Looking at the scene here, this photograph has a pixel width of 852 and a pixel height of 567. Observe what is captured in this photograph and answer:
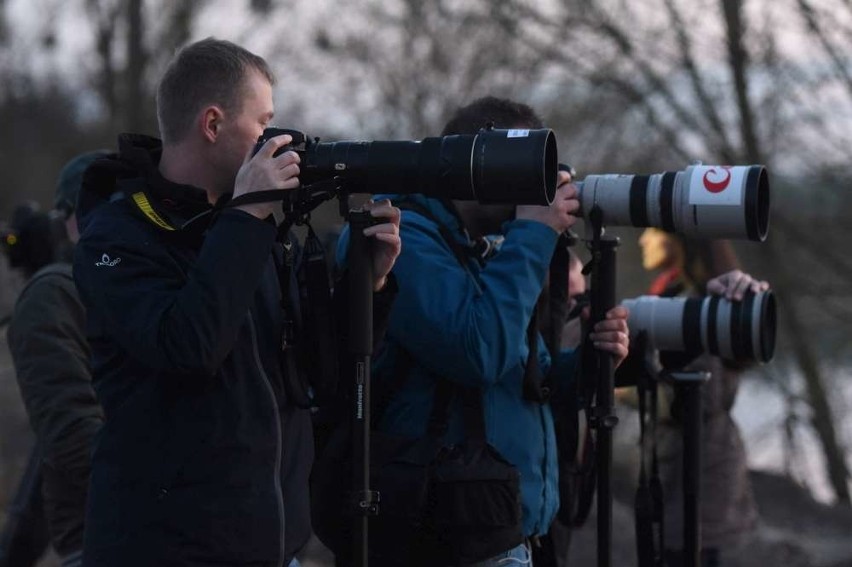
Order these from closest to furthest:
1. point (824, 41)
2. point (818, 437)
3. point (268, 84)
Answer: point (268, 84) → point (824, 41) → point (818, 437)

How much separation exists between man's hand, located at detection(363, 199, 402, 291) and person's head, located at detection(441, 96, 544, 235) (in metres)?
0.41

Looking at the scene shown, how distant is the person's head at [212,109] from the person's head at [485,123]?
0.53 meters

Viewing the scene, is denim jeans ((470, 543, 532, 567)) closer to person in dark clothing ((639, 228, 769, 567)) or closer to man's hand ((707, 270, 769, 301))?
man's hand ((707, 270, 769, 301))

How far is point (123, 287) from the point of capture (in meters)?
2.12

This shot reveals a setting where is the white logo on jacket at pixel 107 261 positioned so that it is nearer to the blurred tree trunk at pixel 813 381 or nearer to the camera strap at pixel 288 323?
the camera strap at pixel 288 323

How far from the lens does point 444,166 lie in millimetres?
2314

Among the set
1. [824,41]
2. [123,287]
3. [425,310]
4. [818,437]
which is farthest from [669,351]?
[818,437]

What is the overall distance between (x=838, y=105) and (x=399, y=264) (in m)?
7.02

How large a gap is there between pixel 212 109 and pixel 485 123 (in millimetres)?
676

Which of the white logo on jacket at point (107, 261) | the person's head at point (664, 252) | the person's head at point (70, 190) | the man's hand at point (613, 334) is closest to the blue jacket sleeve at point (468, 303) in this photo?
the man's hand at point (613, 334)

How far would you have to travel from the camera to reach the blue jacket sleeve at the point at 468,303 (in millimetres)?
2570

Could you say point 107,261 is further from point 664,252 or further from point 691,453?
point 664,252

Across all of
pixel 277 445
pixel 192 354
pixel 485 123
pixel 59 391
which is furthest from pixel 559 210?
pixel 59 391

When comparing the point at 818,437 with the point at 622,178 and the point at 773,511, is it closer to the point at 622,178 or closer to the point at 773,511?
the point at 773,511
